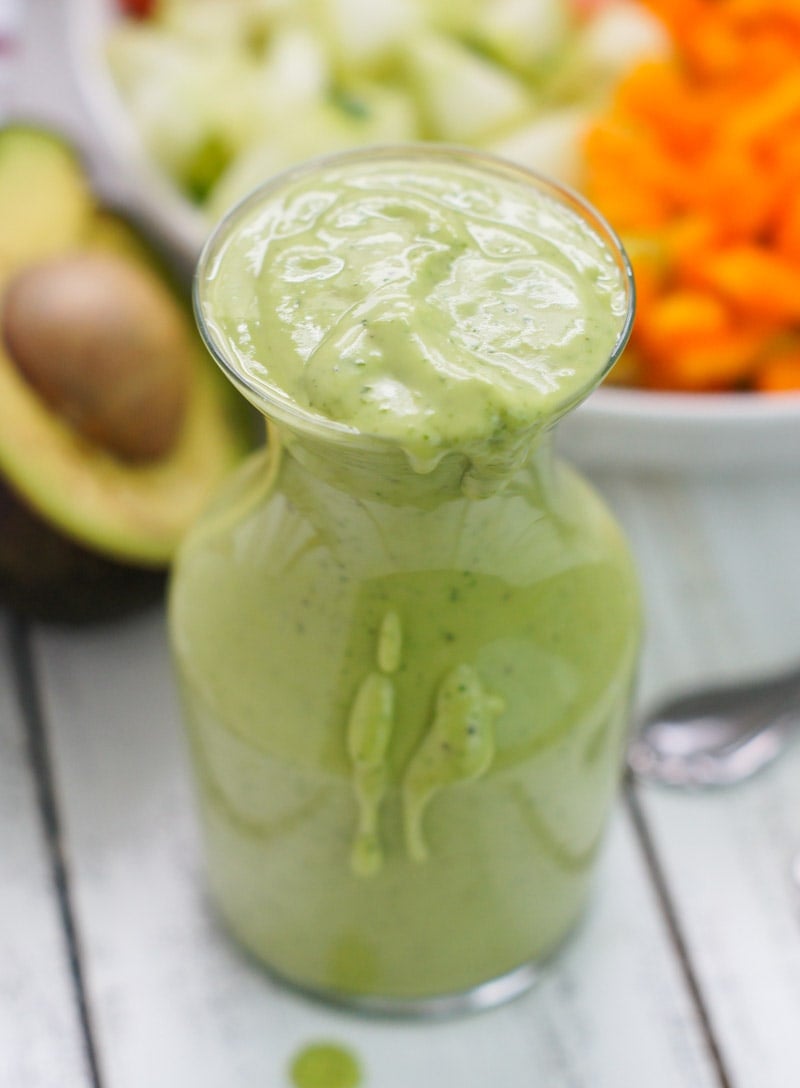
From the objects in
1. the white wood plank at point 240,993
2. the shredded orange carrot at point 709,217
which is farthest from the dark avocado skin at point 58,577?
the shredded orange carrot at point 709,217

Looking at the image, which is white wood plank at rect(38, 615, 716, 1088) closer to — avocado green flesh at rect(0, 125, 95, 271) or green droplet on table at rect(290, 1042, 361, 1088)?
green droplet on table at rect(290, 1042, 361, 1088)

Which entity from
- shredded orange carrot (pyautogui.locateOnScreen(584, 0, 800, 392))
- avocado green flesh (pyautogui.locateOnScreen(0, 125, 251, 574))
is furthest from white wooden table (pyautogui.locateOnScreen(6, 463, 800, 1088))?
shredded orange carrot (pyautogui.locateOnScreen(584, 0, 800, 392))

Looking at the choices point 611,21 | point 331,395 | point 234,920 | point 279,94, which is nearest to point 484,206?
point 331,395

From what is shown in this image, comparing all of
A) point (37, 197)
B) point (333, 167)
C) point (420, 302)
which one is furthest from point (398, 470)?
point (37, 197)

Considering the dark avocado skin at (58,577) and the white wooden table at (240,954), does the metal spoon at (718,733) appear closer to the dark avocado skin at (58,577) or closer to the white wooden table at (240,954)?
the white wooden table at (240,954)

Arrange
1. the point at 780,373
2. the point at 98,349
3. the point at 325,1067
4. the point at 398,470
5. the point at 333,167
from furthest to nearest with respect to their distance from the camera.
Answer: the point at 780,373, the point at 98,349, the point at 325,1067, the point at 333,167, the point at 398,470

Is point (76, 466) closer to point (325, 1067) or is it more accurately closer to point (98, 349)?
point (98, 349)
